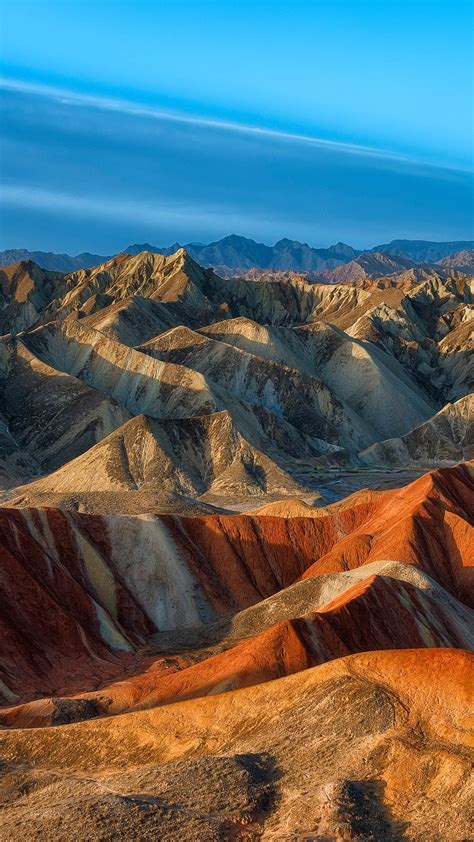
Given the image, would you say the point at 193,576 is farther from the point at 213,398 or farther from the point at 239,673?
the point at 213,398

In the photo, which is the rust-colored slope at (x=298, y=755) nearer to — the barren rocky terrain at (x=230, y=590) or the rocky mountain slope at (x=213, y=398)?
the barren rocky terrain at (x=230, y=590)

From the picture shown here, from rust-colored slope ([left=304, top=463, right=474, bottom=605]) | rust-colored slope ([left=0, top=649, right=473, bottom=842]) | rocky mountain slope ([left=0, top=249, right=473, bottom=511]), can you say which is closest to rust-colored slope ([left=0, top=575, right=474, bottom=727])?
rust-colored slope ([left=0, top=649, right=473, bottom=842])

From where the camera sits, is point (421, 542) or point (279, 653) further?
point (421, 542)

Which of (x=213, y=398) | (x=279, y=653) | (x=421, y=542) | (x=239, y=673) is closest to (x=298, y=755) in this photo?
(x=239, y=673)

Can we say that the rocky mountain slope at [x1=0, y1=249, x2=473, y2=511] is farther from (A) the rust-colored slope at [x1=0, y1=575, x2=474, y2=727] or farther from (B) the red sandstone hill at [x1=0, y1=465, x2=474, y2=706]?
(A) the rust-colored slope at [x1=0, y1=575, x2=474, y2=727]

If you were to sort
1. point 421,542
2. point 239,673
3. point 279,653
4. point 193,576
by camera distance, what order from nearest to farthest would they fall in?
point 239,673 < point 279,653 < point 421,542 < point 193,576

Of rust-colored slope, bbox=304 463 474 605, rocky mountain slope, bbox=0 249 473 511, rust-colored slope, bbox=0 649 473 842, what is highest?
rust-colored slope, bbox=0 649 473 842

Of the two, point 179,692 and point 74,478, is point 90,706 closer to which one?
point 179,692

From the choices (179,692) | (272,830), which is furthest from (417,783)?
(179,692)
